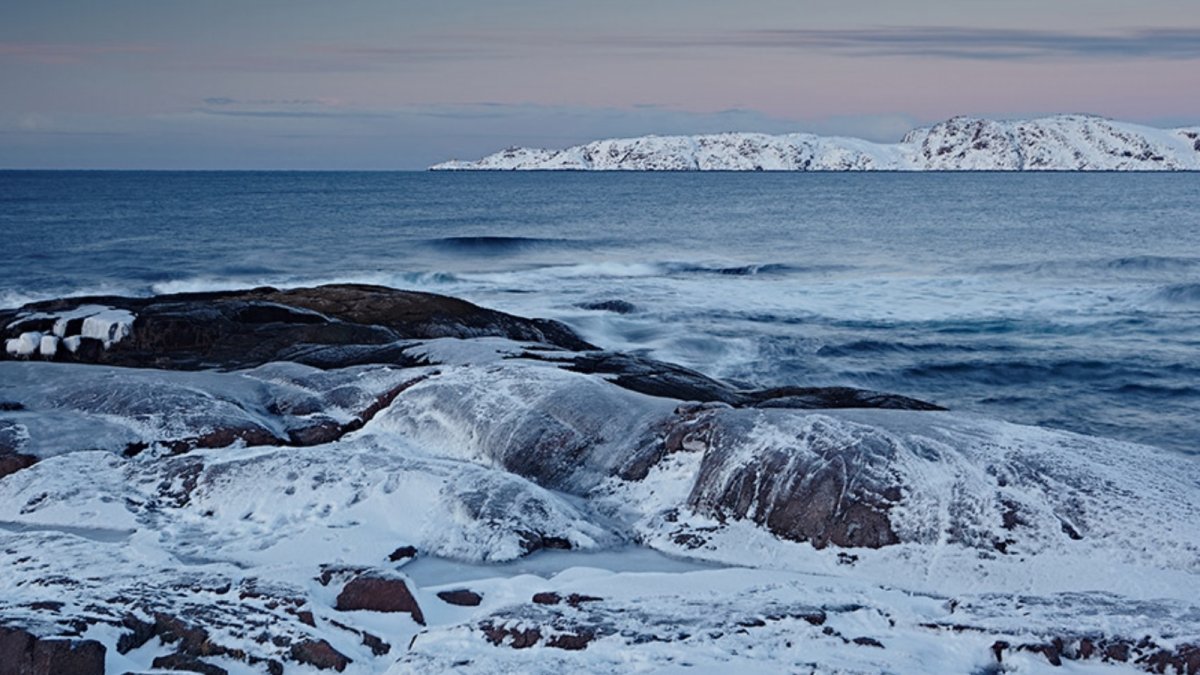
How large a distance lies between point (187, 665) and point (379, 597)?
1.51m

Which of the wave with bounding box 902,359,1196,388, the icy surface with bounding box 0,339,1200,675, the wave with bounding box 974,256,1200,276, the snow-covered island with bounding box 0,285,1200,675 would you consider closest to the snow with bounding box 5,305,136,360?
the snow-covered island with bounding box 0,285,1200,675

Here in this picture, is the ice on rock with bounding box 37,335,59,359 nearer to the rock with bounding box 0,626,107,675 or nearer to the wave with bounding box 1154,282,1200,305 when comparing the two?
the rock with bounding box 0,626,107,675

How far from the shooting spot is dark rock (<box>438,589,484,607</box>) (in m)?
8.58

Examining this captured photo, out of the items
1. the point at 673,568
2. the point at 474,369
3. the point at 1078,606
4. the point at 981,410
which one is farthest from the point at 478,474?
the point at 981,410

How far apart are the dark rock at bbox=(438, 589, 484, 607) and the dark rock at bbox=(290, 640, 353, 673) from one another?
128cm

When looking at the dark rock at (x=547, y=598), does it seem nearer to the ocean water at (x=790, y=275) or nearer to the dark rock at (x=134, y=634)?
the dark rock at (x=134, y=634)

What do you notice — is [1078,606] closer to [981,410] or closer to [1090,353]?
[981,410]

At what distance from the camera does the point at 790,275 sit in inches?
1785

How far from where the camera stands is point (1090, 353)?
2639 centimetres

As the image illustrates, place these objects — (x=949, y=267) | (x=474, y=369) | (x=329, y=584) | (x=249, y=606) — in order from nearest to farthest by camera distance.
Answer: (x=249, y=606) < (x=329, y=584) < (x=474, y=369) < (x=949, y=267)

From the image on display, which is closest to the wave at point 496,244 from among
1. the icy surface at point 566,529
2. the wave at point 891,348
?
the wave at point 891,348

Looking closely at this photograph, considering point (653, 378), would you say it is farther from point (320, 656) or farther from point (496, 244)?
point (496, 244)

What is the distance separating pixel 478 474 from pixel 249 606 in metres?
3.12

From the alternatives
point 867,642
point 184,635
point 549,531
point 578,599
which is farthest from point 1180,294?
point 184,635
